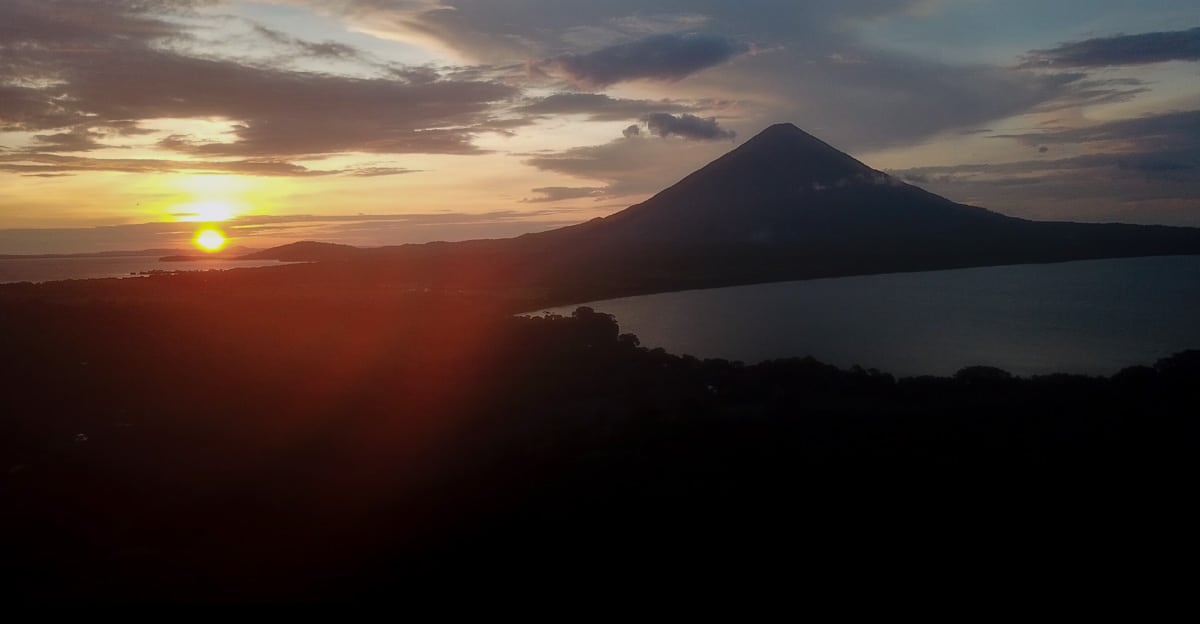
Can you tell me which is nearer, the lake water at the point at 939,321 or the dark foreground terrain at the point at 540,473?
the dark foreground terrain at the point at 540,473

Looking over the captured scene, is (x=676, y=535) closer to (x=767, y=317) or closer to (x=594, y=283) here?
(x=767, y=317)

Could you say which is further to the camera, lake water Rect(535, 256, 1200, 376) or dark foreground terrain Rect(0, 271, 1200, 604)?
lake water Rect(535, 256, 1200, 376)

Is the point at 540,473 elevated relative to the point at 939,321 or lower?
elevated

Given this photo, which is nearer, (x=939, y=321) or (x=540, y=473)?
(x=540, y=473)

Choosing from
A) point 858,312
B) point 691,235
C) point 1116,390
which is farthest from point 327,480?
point 691,235
